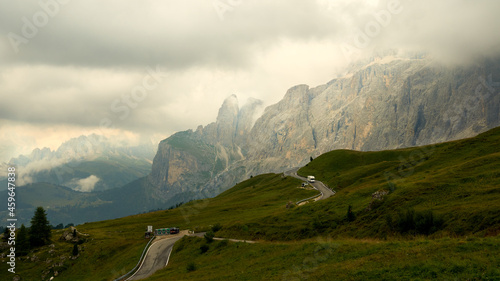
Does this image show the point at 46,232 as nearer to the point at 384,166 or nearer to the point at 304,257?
the point at 304,257

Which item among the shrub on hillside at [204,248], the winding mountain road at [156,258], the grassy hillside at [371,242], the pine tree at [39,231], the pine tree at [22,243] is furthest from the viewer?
the pine tree at [39,231]

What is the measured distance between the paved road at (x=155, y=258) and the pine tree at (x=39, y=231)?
4246 centimetres

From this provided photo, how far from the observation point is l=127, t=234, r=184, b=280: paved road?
57.6m

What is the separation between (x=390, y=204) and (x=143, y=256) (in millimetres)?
53879

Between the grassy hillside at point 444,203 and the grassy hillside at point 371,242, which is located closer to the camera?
the grassy hillside at point 371,242

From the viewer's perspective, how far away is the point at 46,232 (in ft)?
313

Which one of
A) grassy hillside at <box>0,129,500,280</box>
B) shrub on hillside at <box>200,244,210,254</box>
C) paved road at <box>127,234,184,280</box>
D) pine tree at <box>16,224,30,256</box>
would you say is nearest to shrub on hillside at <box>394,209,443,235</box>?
grassy hillside at <box>0,129,500,280</box>

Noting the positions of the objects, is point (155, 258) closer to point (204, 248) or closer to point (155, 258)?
point (155, 258)

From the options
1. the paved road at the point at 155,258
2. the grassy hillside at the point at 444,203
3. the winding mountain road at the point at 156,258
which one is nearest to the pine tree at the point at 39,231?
the winding mountain road at the point at 156,258

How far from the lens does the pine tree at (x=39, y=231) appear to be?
9231 centimetres

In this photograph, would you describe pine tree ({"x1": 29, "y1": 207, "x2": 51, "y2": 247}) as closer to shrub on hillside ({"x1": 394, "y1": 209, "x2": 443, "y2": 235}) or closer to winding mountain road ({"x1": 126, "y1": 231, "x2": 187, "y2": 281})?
winding mountain road ({"x1": 126, "y1": 231, "x2": 187, "y2": 281})

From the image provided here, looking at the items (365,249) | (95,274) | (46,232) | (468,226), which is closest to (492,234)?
(468,226)

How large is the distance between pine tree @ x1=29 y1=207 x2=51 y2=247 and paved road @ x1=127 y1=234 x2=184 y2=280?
139ft

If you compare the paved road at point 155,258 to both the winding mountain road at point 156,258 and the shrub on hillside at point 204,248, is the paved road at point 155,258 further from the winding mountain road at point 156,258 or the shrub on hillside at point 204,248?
the shrub on hillside at point 204,248
